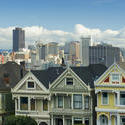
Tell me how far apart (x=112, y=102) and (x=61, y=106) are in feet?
21.1

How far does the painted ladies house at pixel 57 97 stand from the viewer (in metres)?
44.0

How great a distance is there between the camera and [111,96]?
4253cm

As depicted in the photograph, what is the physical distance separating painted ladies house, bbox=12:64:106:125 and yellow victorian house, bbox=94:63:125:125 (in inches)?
51.3

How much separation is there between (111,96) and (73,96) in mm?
4605

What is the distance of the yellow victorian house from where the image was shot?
41.8 metres

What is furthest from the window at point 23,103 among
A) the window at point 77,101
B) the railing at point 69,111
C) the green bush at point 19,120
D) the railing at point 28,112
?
the window at point 77,101

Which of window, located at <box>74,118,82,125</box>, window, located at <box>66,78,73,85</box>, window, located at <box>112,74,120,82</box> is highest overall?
window, located at <box>112,74,120,82</box>

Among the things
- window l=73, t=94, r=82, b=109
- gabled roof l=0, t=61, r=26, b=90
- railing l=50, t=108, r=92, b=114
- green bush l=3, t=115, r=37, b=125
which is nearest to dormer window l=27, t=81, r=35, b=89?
railing l=50, t=108, r=92, b=114

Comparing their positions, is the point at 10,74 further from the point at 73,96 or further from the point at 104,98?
the point at 104,98

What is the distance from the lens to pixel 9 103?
48875 millimetres

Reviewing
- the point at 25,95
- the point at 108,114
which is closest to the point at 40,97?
the point at 25,95

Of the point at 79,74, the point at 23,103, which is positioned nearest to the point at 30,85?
the point at 23,103

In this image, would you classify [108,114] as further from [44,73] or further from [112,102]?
[44,73]

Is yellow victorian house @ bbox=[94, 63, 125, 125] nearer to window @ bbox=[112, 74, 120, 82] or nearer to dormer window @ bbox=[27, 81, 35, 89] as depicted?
window @ bbox=[112, 74, 120, 82]
